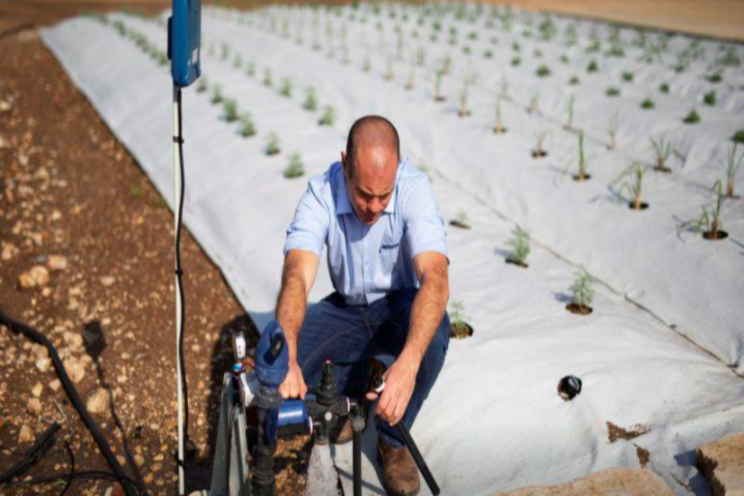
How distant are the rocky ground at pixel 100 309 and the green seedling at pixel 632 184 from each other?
2.34 metres

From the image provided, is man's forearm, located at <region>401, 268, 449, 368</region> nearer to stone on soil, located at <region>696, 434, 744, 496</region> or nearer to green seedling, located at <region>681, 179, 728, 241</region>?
stone on soil, located at <region>696, 434, 744, 496</region>

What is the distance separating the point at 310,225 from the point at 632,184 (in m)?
2.58

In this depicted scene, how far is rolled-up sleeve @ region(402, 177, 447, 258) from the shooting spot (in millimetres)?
2531

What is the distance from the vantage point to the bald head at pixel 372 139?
7.57 feet

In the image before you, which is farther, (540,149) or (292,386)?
(540,149)

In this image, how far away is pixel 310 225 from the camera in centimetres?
258

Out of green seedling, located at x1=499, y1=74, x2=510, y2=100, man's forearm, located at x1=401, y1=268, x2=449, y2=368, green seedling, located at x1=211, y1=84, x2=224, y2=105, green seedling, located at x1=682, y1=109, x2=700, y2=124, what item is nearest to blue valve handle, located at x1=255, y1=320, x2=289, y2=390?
man's forearm, located at x1=401, y1=268, x2=449, y2=368

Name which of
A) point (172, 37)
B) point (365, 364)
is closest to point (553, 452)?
point (365, 364)

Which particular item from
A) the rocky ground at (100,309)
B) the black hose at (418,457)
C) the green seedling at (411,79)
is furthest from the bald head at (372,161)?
the green seedling at (411,79)

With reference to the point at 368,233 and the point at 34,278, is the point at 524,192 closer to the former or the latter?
the point at 368,233

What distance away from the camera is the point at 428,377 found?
2523 mm

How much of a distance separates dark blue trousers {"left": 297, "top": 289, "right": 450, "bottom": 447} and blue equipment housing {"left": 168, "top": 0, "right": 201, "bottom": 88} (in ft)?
3.65

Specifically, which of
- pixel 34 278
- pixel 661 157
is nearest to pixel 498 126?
pixel 661 157

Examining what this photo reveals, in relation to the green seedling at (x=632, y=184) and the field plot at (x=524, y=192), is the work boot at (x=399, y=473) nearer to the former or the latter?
the field plot at (x=524, y=192)
